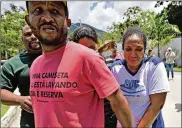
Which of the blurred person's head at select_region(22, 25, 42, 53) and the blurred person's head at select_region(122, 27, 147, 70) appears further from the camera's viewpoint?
the blurred person's head at select_region(22, 25, 42, 53)

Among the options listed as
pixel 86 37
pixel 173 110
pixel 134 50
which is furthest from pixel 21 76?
pixel 173 110

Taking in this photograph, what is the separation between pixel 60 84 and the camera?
44.5 inches

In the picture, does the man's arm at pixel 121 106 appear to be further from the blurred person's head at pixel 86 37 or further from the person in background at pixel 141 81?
the blurred person's head at pixel 86 37

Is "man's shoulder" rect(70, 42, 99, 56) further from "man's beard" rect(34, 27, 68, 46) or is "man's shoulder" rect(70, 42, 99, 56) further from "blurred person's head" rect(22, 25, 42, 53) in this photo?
"blurred person's head" rect(22, 25, 42, 53)

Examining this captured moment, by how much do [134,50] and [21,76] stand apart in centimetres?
71

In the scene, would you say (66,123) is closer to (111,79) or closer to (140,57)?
(111,79)

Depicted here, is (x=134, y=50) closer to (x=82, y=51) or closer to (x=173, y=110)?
(x=82, y=51)

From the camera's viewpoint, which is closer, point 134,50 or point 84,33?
point 134,50

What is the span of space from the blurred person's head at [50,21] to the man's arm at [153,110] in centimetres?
70

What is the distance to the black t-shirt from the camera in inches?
80.5

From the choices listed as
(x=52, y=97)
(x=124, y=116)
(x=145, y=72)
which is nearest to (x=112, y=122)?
(x=145, y=72)

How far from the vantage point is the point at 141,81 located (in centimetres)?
176

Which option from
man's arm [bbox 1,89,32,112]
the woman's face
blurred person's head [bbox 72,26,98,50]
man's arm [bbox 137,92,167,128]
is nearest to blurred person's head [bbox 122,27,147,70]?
the woman's face

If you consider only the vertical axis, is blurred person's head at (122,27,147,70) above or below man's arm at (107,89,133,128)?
above
